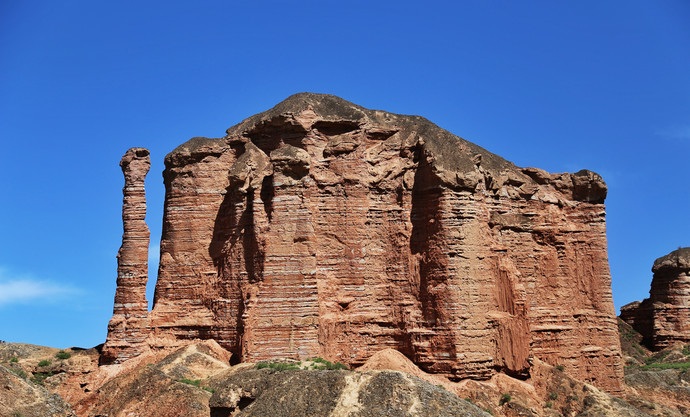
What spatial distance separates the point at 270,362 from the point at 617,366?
63.9ft

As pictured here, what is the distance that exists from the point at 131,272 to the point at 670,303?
38.2 m

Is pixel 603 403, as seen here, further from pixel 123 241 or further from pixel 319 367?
pixel 123 241

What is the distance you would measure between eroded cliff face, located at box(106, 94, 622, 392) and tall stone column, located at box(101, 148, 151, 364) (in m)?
0.44

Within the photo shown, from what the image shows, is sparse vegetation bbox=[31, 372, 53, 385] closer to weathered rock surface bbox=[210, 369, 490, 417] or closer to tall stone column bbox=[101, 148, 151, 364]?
tall stone column bbox=[101, 148, 151, 364]

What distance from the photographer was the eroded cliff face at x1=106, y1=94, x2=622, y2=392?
1425 inches

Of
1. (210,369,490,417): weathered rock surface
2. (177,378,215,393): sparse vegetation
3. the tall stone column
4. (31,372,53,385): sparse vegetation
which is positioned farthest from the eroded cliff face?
(210,369,490,417): weathered rock surface

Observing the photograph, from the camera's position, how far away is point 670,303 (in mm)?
59938

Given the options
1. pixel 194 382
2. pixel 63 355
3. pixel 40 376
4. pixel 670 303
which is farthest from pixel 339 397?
pixel 670 303

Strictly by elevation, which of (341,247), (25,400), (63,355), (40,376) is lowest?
(25,400)

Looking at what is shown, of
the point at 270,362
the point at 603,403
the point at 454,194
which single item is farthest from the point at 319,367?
Result: the point at 603,403

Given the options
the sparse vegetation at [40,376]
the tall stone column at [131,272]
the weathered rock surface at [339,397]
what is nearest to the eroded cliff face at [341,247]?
the tall stone column at [131,272]

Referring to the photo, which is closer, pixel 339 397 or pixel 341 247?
pixel 339 397

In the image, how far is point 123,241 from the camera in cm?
3909

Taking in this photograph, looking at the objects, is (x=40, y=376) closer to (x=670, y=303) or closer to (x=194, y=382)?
(x=194, y=382)
